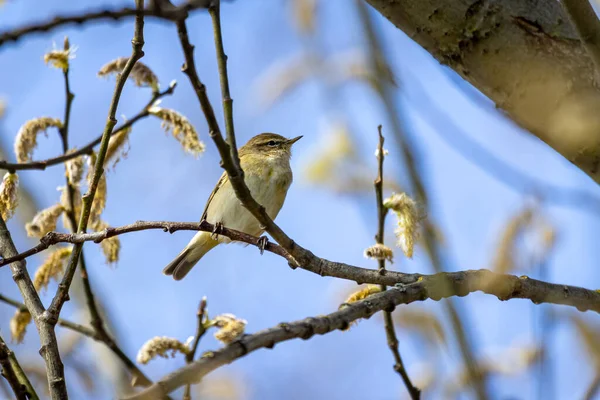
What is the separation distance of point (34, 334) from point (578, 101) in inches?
202

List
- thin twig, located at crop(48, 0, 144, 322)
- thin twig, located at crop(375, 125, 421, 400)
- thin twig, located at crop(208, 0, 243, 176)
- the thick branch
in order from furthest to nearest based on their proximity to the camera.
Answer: thin twig, located at crop(375, 125, 421, 400)
thin twig, located at crop(48, 0, 144, 322)
thin twig, located at crop(208, 0, 243, 176)
the thick branch

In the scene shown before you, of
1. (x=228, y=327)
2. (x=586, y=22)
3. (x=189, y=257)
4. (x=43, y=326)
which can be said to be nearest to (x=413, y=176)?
(x=586, y=22)

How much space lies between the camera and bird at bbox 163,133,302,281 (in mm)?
4594

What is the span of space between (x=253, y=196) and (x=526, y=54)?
231 cm

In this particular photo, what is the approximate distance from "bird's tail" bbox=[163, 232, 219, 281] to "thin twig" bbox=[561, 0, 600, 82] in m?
3.21

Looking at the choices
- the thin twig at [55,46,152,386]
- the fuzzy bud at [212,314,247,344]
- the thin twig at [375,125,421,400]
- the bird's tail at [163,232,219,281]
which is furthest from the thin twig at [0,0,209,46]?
the bird's tail at [163,232,219,281]

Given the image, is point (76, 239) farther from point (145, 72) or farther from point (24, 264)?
point (145, 72)

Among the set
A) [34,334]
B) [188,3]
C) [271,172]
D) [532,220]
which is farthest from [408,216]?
[34,334]

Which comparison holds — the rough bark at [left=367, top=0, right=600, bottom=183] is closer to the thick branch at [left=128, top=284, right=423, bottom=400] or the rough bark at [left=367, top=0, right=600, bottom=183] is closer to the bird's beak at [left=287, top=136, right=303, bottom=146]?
the thick branch at [left=128, top=284, right=423, bottom=400]

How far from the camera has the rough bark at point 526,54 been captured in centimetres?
261

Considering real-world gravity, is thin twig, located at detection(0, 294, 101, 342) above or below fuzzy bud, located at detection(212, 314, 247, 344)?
above

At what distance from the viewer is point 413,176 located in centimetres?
159

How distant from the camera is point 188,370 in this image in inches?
50.6

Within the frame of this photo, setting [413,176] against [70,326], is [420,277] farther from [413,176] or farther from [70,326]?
[70,326]
